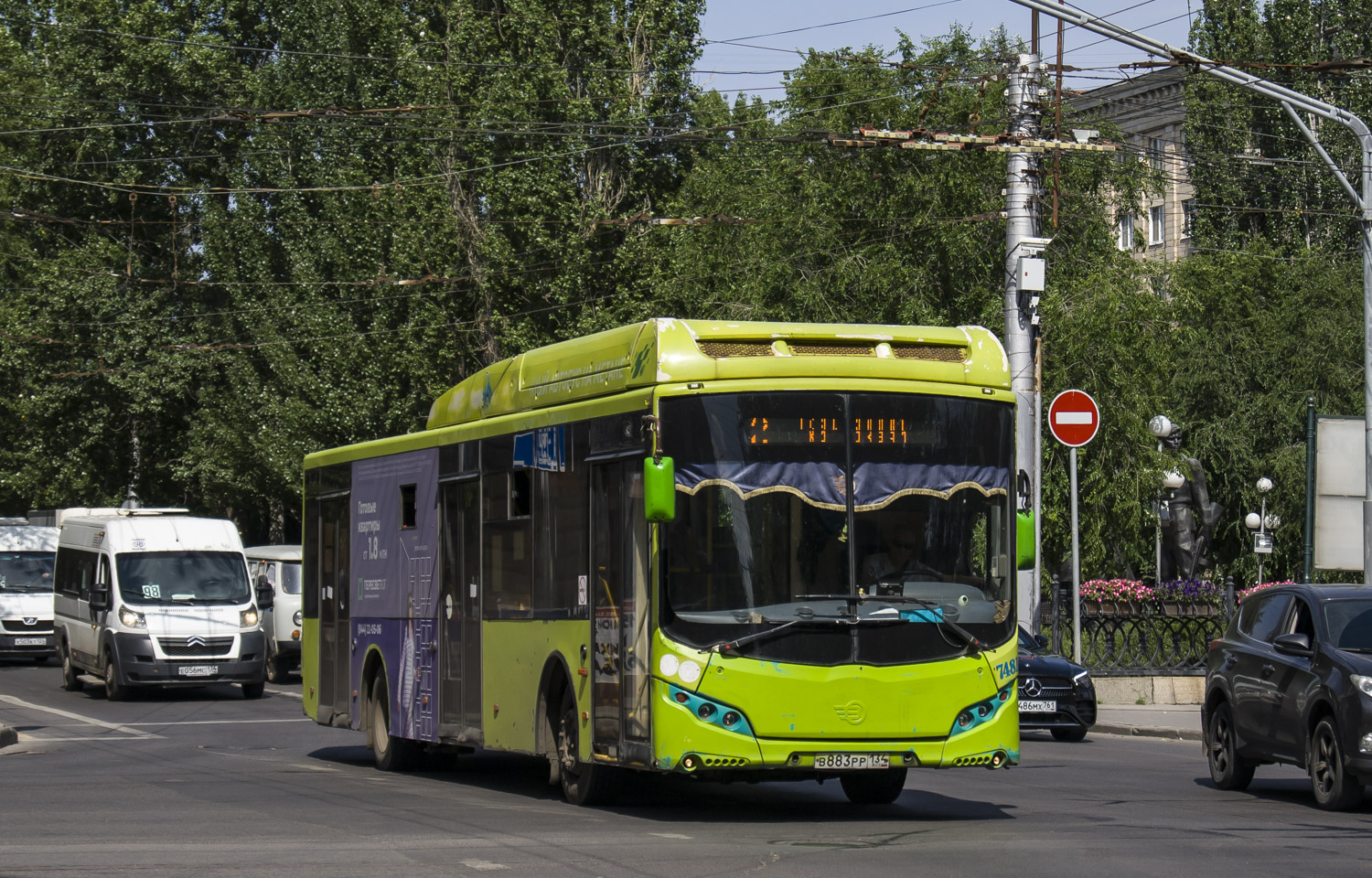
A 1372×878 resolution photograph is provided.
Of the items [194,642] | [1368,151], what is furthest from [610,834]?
[194,642]

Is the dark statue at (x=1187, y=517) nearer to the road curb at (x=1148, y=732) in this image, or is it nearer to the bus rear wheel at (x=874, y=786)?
the road curb at (x=1148, y=732)

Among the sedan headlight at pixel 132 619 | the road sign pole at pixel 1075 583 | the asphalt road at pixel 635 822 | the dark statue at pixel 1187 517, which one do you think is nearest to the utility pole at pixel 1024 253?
the road sign pole at pixel 1075 583

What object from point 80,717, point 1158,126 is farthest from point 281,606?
point 1158,126

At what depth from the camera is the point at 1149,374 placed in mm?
A: 34938

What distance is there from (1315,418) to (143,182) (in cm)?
3826

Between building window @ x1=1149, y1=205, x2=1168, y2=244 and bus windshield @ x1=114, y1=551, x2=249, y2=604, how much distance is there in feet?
161

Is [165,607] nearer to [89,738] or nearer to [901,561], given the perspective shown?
[89,738]

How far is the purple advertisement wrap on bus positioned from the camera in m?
15.9

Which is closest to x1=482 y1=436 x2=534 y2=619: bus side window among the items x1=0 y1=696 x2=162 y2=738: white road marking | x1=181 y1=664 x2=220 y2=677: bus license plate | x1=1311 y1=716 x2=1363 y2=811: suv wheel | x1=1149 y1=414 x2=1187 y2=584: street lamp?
x1=1311 y1=716 x2=1363 y2=811: suv wheel

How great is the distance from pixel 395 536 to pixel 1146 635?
41.4ft

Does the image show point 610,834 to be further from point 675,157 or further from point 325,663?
point 675,157

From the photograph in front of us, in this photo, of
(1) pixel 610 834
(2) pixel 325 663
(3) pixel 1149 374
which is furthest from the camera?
(3) pixel 1149 374

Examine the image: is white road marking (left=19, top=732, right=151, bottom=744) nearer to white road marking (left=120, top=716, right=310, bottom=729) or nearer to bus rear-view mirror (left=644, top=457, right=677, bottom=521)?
white road marking (left=120, top=716, right=310, bottom=729)

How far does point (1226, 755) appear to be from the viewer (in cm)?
1505
